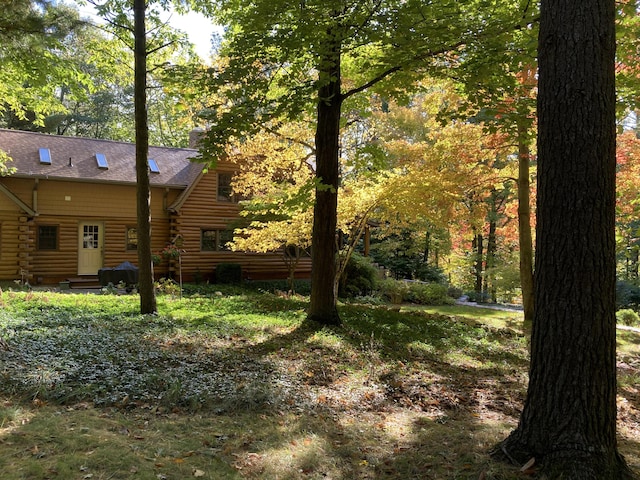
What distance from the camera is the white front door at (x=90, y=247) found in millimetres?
19031

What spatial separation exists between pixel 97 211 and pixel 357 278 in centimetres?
Result: 1102

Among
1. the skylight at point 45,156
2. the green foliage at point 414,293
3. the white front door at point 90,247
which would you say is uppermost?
the skylight at point 45,156

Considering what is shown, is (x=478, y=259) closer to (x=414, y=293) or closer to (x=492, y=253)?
(x=492, y=253)

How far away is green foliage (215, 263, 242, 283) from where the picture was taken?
20297 millimetres

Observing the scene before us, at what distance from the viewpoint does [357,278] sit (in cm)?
1914

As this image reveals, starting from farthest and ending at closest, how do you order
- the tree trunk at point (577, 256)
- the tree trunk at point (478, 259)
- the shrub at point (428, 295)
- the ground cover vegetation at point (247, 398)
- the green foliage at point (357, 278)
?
the tree trunk at point (478, 259) < the shrub at point (428, 295) < the green foliage at point (357, 278) < the ground cover vegetation at point (247, 398) < the tree trunk at point (577, 256)

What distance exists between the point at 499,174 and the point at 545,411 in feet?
38.5

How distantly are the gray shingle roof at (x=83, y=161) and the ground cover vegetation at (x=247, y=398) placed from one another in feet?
34.9

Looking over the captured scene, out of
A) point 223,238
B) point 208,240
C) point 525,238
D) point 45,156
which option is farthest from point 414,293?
point 45,156

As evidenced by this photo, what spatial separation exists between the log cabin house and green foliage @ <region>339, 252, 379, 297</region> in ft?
14.8

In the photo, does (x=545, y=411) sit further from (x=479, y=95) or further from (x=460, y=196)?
(x=460, y=196)

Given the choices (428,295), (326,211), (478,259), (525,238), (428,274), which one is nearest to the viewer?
(326,211)

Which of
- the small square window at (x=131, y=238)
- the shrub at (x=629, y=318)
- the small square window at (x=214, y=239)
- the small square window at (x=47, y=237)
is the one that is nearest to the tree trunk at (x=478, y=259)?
the shrub at (x=629, y=318)

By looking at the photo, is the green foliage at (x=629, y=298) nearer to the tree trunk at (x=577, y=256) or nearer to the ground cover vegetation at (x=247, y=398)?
the ground cover vegetation at (x=247, y=398)
